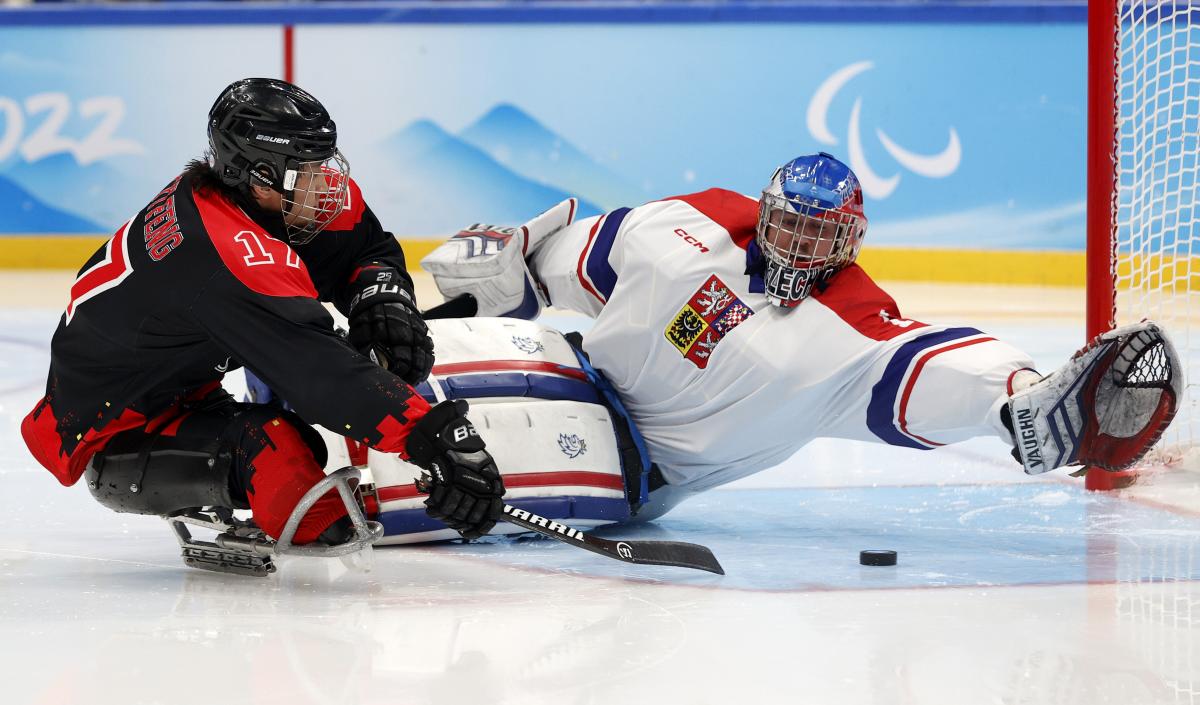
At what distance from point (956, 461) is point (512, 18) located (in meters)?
5.16

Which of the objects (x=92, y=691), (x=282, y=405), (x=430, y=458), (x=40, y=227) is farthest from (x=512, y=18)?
(x=92, y=691)

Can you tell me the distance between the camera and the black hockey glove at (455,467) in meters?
2.60

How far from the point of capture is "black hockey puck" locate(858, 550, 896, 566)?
3016mm

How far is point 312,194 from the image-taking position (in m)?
2.83

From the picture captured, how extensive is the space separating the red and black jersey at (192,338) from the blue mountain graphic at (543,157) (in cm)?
566

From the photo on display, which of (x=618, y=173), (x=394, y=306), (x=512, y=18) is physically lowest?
(x=394, y=306)

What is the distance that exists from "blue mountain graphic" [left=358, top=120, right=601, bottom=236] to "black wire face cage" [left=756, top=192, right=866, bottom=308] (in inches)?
211

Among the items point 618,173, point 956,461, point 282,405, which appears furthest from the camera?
point 618,173

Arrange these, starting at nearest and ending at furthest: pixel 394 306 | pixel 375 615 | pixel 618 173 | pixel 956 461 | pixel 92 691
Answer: pixel 92 691 < pixel 375 615 < pixel 394 306 < pixel 956 461 < pixel 618 173

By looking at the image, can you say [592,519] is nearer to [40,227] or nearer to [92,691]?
[92,691]

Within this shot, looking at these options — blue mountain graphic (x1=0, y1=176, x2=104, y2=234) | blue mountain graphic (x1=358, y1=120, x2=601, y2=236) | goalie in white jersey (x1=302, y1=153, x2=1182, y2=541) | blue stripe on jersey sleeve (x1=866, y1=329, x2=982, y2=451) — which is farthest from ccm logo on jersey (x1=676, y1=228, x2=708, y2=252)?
blue mountain graphic (x1=0, y1=176, x2=104, y2=234)

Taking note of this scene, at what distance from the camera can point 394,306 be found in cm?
297

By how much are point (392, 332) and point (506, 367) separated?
0.51 m

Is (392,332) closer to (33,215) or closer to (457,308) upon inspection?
(457,308)
